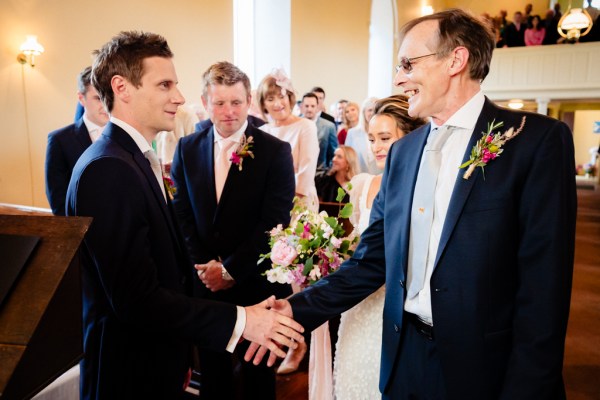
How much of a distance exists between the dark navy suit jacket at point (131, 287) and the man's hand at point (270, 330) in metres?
0.11

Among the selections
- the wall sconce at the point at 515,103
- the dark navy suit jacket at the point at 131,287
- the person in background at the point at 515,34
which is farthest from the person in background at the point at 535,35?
the dark navy suit jacket at the point at 131,287

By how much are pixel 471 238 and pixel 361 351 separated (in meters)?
1.01

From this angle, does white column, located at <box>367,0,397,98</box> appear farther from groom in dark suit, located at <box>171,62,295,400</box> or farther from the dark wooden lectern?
the dark wooden lectern

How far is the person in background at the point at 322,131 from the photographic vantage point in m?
5.65

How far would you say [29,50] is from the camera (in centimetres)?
595

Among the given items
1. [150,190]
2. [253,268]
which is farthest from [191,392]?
[150,190]

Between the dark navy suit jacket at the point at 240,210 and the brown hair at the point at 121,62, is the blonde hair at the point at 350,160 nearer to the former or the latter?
the dark navy suit jacket at the point at 240,210

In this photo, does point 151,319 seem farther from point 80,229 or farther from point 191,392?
point 191,392

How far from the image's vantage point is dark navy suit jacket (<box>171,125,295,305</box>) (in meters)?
2.48

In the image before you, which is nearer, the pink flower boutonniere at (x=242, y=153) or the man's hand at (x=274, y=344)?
the man's hand at (x=274, y=344)

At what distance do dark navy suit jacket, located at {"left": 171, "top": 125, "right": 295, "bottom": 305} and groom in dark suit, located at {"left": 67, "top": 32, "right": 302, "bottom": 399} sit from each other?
720 mm

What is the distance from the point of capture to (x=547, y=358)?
1.25 m

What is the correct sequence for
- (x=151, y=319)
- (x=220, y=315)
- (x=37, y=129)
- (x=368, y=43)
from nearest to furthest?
1. (x=151, y=319)
2. (x=220, y=315)
3. (x=37, y=129)
4. (x=368, y=43)

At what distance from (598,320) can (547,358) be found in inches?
174
